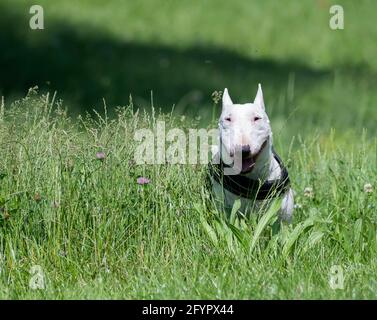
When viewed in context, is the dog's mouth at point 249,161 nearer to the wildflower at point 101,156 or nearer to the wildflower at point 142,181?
the wildflower at point 142,181

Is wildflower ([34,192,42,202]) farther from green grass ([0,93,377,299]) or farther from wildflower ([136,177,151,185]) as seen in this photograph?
wildflower ([136,177,151,185])

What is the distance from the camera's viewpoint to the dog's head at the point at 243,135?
5.52 m

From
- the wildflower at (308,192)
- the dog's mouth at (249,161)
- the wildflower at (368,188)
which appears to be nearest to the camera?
the dog's mouth at (249,161)

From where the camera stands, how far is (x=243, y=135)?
552 centimetres

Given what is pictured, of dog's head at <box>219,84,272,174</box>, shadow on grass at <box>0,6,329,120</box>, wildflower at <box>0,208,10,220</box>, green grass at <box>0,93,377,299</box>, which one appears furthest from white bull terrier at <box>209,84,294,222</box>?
shadow on grass at <box>0,6,329,120</box>

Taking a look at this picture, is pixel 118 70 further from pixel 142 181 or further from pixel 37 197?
pixel 37 197

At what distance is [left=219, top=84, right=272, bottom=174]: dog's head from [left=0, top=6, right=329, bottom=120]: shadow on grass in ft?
18.8

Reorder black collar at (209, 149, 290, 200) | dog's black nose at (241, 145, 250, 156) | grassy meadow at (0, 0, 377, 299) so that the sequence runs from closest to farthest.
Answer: grassy meadow at (0, 0, 377, 299) < dog's black nose at (241, 145, 250, 156) < black collar at (209, 149, 290, 200)

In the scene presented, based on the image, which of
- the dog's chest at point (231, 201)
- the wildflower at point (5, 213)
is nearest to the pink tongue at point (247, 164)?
the dog's chest at point (231, 201)

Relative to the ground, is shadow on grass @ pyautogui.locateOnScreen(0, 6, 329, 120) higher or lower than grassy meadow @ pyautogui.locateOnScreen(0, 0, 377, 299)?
higher

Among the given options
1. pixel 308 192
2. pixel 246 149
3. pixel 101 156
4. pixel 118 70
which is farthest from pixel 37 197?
pixel 118 70

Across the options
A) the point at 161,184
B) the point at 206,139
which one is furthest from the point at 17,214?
the point at 206,139

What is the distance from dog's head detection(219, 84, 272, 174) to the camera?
217 inches

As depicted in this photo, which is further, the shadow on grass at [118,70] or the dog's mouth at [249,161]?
the shadow on grass at [118,70]
